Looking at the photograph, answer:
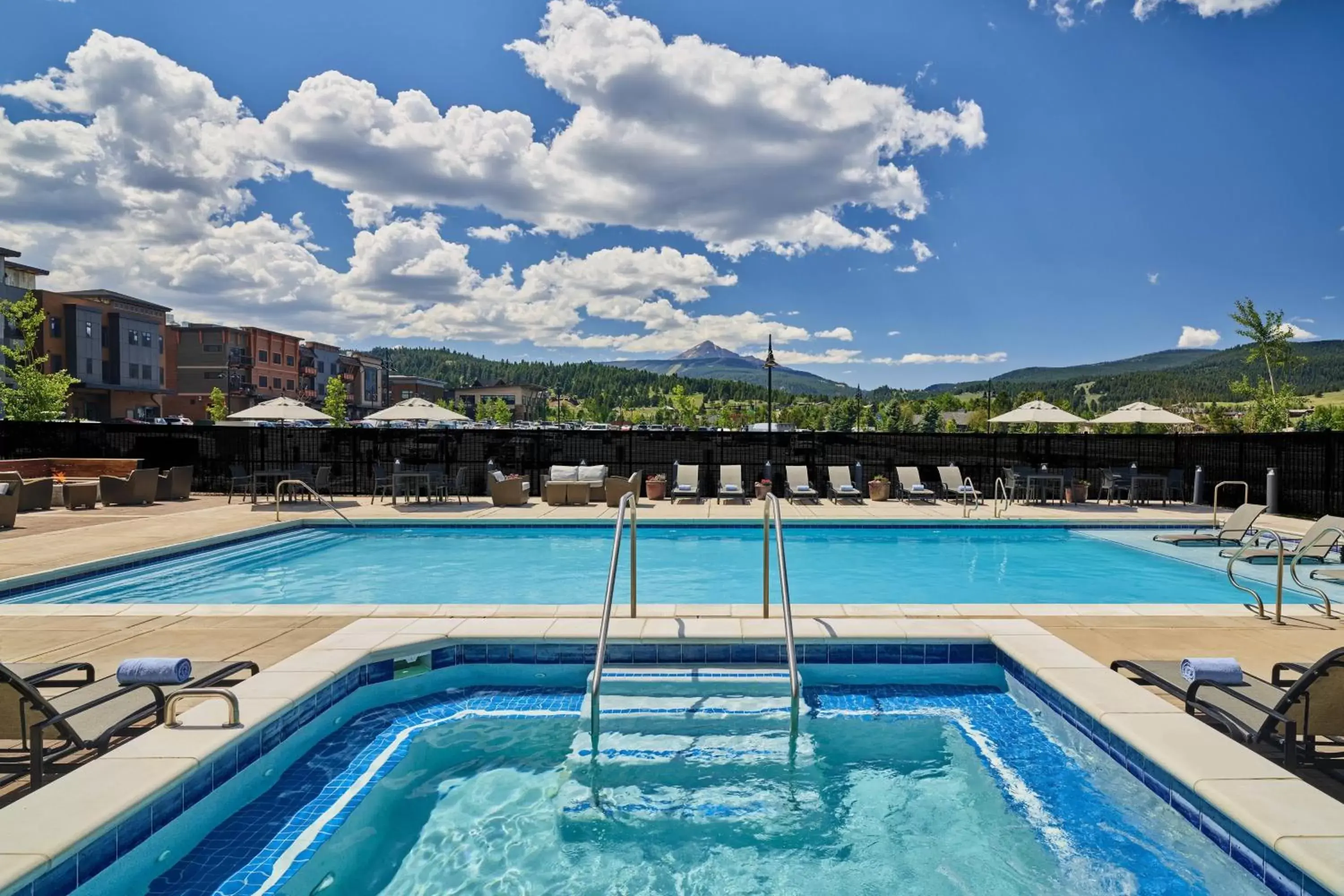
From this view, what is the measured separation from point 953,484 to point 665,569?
353 inches

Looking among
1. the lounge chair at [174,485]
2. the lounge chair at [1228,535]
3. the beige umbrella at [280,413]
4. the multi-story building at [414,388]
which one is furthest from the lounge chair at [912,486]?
the multi-story building at [414,388]

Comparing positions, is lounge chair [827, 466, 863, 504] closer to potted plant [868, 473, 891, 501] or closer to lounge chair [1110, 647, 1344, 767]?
potted plant [868, 473, 891, 501]

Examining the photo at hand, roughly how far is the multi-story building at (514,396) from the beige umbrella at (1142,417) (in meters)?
116

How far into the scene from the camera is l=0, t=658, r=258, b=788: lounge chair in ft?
10.2

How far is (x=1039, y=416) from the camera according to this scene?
16141 mm

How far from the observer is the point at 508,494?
1516cm

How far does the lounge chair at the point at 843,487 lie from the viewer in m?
15.8

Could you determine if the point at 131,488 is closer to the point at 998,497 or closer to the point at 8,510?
the point at 8,510

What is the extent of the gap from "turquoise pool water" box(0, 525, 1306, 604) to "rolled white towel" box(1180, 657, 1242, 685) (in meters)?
4.31

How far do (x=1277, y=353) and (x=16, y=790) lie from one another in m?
48.5

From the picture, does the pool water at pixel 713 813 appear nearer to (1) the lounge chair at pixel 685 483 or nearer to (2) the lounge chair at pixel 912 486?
(1) the lounge chair at pixel 685 483

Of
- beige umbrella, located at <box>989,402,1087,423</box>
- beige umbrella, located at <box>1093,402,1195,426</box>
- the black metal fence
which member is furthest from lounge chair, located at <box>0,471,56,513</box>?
beige umbrella, located at <box>1093,402,1195,426</box>

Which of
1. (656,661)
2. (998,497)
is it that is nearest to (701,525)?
(998,497)

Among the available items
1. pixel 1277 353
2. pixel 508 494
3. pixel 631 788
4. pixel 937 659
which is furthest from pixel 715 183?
pixel 1277 353
